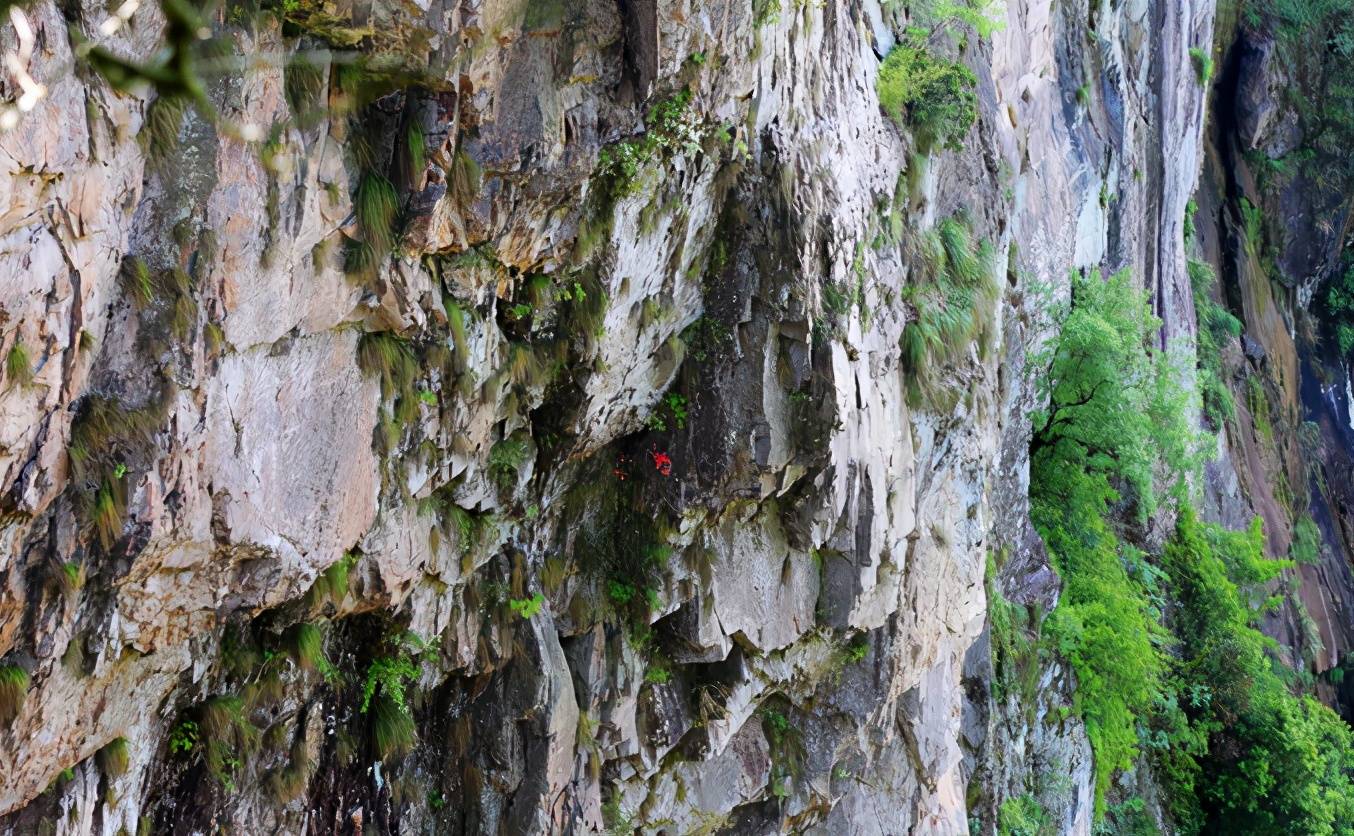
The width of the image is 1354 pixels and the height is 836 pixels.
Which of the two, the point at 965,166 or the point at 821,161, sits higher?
the point at 965,166

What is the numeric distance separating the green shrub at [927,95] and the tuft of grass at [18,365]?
29.5ft

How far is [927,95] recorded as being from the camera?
1205 centimetres

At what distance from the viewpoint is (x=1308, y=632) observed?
23453mm

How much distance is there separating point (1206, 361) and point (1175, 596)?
6.46 metres

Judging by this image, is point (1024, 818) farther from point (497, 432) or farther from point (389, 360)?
point (389, 360)

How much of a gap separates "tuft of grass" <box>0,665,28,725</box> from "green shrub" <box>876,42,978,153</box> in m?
9.52

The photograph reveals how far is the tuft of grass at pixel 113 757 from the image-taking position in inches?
261

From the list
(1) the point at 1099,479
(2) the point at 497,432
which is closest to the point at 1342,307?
(1) the point at 1099,479

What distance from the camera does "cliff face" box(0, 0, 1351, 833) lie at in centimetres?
589

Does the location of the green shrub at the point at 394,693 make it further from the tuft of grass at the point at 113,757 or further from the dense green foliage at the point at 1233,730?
the dense green foliage at the point at 1233,730

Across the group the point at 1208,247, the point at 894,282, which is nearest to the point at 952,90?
the point at 894,282

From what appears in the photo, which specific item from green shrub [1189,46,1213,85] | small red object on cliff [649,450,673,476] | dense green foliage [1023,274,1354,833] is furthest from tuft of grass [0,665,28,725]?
green shrub [1189,46,1213,85]

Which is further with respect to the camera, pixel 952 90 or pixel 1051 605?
pixel 1051 605

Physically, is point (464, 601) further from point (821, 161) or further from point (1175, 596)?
point (1175, 596)
